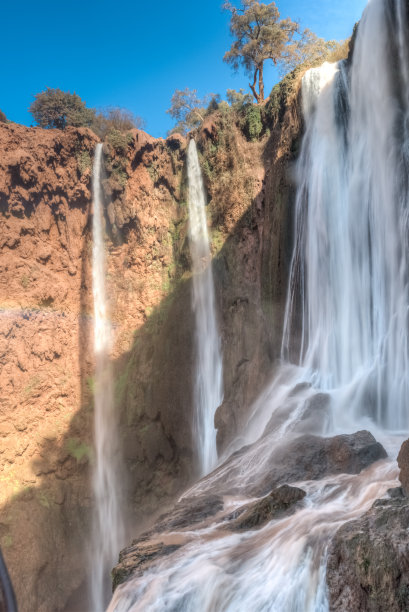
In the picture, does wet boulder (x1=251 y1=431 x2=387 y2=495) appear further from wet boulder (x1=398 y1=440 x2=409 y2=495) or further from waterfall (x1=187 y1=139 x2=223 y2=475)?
waterfall (x1=187 y1=139 x2=223 y2=475)

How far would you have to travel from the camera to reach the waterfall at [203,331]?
14875mm

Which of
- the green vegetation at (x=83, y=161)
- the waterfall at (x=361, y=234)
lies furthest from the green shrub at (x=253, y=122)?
the green vegetation at (x=83, y=161)

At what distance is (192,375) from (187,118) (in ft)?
46.6

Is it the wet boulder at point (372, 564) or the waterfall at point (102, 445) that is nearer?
the wet boulder at point (372, 564)

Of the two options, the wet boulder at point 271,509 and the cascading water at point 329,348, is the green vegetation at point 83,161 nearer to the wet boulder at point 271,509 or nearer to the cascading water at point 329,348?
the cascading water at point 329,348

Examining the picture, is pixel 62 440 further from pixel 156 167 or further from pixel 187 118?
pixel 187 118

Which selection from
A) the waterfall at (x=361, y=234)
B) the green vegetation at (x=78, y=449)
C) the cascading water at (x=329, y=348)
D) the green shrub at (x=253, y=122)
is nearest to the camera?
the cascading water at (x=329, y=348)

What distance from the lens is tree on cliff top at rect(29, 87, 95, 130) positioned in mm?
19734

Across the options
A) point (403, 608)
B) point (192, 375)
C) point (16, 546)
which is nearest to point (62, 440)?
point (16, 546)

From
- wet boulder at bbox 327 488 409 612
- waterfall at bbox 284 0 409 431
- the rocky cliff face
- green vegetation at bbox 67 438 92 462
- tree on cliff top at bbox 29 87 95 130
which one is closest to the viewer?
wet boulder at bbox 327 488 409 612

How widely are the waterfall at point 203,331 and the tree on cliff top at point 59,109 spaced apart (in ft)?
17.8

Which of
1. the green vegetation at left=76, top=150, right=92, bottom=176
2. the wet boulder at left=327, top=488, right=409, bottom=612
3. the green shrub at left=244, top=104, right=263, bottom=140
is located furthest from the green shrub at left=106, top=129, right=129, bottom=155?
the wet boulder at left=327, top=488, right=409, bottom=612

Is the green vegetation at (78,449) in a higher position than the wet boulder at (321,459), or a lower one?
lower

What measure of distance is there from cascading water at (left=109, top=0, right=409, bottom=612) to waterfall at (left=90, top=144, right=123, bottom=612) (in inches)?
284
